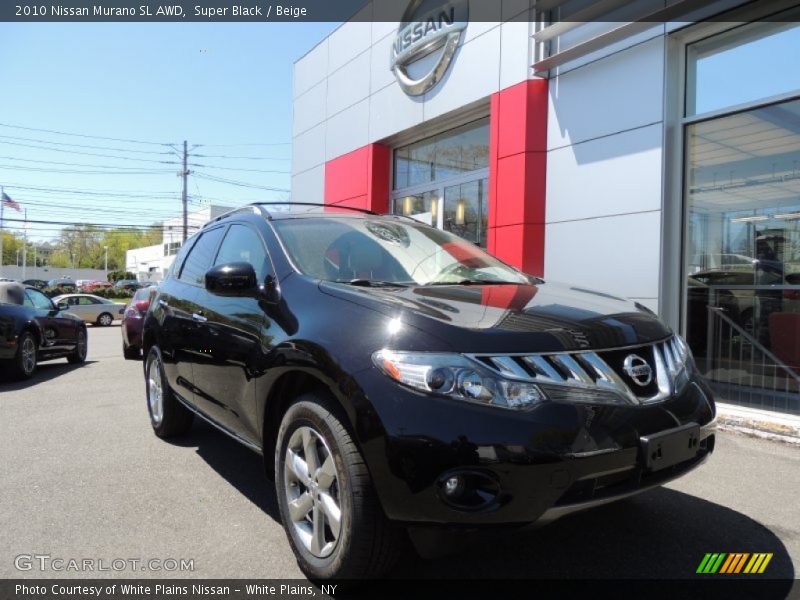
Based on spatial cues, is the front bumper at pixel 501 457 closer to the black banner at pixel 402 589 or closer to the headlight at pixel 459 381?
the headlight at pixel 459 381

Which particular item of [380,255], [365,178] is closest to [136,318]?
[365,178]

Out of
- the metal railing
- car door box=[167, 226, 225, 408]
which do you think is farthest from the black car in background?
the metal railing

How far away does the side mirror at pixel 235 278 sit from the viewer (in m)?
3.08

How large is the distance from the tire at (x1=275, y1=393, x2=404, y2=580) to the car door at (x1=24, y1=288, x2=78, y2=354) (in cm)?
838

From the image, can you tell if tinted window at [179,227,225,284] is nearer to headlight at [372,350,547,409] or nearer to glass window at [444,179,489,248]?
headlight at [372,350,547,409]

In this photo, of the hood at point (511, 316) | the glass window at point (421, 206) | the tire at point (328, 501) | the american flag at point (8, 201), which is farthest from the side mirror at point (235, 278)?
the american flag at point (8, 201)

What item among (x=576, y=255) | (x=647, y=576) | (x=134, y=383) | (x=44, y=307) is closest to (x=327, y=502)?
(x=647, y=576)

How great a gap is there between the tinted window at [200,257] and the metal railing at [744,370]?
5290mm

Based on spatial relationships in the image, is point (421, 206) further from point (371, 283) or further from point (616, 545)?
point (616, 545)

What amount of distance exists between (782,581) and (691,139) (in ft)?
16.8

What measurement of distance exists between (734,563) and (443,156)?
871 centimetres

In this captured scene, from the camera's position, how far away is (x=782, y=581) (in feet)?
8.46

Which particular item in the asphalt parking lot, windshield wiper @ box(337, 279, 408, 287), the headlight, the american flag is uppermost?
the american flag

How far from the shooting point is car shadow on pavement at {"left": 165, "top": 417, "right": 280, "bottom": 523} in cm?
362
